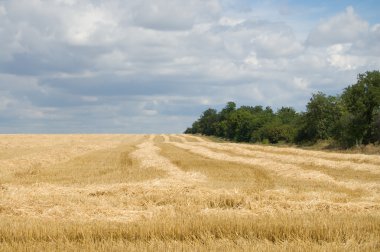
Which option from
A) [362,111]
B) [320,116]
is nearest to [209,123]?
[320,116]

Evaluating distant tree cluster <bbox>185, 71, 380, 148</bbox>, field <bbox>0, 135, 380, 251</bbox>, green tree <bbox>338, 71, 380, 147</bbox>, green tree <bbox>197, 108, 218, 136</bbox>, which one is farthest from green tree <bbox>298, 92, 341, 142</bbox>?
green tree <bbox>197, 108, 218, 136</bbox>

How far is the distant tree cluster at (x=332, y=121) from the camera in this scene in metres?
63.7

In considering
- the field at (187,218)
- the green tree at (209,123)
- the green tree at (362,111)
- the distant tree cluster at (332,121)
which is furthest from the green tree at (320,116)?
the green tree at (209,123)

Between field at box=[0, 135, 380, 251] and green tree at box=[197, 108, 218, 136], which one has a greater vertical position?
green tree at box=[197, 108, 218, 136]

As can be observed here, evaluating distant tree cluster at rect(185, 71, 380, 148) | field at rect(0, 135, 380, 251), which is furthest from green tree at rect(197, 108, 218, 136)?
field at rect(0, 135, 380, 251)

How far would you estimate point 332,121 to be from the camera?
266 ft

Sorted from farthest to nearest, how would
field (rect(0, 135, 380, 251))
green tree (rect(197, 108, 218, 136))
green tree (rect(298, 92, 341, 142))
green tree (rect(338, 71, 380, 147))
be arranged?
green tree (rect(197, 108, 218, 136)) < green tree (rect(298, 92, 341, 142)) < green tree (rect(338, 71, 380, 147)) < field (rect(0, 135, 380, 251))

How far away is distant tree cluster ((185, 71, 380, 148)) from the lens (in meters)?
63.7

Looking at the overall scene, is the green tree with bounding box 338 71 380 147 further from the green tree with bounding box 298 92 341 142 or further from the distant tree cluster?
the green tree with bounding box 298 92 341 142

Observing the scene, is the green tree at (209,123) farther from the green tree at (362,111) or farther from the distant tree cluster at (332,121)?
the green tree at (362,111)

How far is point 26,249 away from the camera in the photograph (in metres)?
8.73

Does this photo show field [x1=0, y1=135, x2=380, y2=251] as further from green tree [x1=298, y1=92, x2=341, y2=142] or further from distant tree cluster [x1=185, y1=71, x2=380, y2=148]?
green tree [x1=298, y1=92, x2=341, y2=142]

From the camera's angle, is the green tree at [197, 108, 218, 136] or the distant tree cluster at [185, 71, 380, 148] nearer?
the distant tree cluster at [185, 71, 380, 148]

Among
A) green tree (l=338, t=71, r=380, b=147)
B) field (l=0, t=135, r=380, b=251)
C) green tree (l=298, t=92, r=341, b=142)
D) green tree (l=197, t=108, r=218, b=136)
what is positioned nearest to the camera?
field (l=0, t=135, r=380, b=251)
